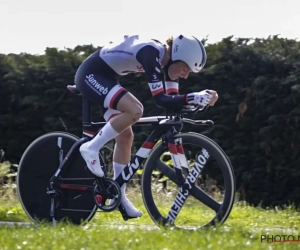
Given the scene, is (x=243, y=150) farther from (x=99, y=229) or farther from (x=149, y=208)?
(x=99, y=229)

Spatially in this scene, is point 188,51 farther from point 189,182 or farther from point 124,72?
point 189,182

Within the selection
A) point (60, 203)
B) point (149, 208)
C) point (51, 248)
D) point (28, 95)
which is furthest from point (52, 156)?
point (28, 95)

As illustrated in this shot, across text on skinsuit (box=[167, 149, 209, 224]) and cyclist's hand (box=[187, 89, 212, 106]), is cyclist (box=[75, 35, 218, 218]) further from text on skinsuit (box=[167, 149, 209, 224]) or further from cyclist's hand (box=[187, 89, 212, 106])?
text on skinsuit (box=[167, 149, 209, 224])

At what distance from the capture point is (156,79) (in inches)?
249

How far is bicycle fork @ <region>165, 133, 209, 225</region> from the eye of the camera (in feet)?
21.0

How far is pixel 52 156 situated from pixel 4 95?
6169mm

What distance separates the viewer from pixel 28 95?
510 inches

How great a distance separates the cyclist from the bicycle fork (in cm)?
33

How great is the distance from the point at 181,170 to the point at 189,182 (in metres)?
0.12

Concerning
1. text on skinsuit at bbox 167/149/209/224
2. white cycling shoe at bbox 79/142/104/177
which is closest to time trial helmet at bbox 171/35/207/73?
text on skinsuit at bbox 167/149/209/224

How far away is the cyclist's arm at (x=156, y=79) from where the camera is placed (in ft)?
20.7

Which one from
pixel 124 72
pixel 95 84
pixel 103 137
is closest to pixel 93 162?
pixel 103 137

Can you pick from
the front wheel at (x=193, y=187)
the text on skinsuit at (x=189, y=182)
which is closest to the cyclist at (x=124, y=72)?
the front wheel at (x=193, y=187)

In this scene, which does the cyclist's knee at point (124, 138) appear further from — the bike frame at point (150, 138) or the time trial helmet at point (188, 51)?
the time trial helmet at point (188, 51)
